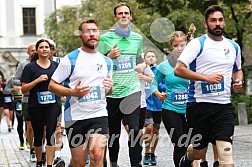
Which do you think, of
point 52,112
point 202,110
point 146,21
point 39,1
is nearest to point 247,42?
point 146,21

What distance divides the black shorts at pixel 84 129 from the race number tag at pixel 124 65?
145 cm

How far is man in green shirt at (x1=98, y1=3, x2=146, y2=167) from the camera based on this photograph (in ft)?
25.6

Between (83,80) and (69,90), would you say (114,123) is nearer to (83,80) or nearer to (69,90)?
(83,80)

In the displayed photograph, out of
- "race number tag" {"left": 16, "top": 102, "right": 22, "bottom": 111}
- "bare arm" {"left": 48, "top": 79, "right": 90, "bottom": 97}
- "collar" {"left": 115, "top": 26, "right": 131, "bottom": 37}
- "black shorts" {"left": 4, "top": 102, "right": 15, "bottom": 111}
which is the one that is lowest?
"black shorts" {"left": 4, "top": 102, "right": 15, "bottom": 111}

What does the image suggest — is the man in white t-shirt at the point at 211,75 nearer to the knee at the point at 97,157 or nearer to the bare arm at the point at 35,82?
the knee at the point at 97,157

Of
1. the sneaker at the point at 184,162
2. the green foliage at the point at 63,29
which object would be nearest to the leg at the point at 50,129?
the sneaker at the point at 184,162

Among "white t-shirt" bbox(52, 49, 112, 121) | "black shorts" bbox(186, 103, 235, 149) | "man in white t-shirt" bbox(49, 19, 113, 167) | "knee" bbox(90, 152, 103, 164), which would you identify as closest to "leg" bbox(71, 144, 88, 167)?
"man in white t-shirt" bbox(49, 19, 113, 167)

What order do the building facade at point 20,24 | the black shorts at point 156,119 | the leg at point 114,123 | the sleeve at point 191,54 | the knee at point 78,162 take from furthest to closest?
1. the building facade at point 20,24
2. the black shorts at point 156,119
3. the leg at point 114,123
4. the sleeve at point 191,54
5. the knee at point 78,162

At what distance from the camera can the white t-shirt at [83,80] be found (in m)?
6.52

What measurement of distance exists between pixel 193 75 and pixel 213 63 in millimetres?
295

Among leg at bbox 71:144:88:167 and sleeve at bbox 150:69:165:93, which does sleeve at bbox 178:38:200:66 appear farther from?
sleeve at bbox 150:69:165:93

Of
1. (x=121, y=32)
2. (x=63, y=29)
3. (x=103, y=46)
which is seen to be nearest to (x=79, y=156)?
(x=103, y=46)

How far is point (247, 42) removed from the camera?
24.2 meters

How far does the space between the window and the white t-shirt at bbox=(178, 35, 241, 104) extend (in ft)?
153
